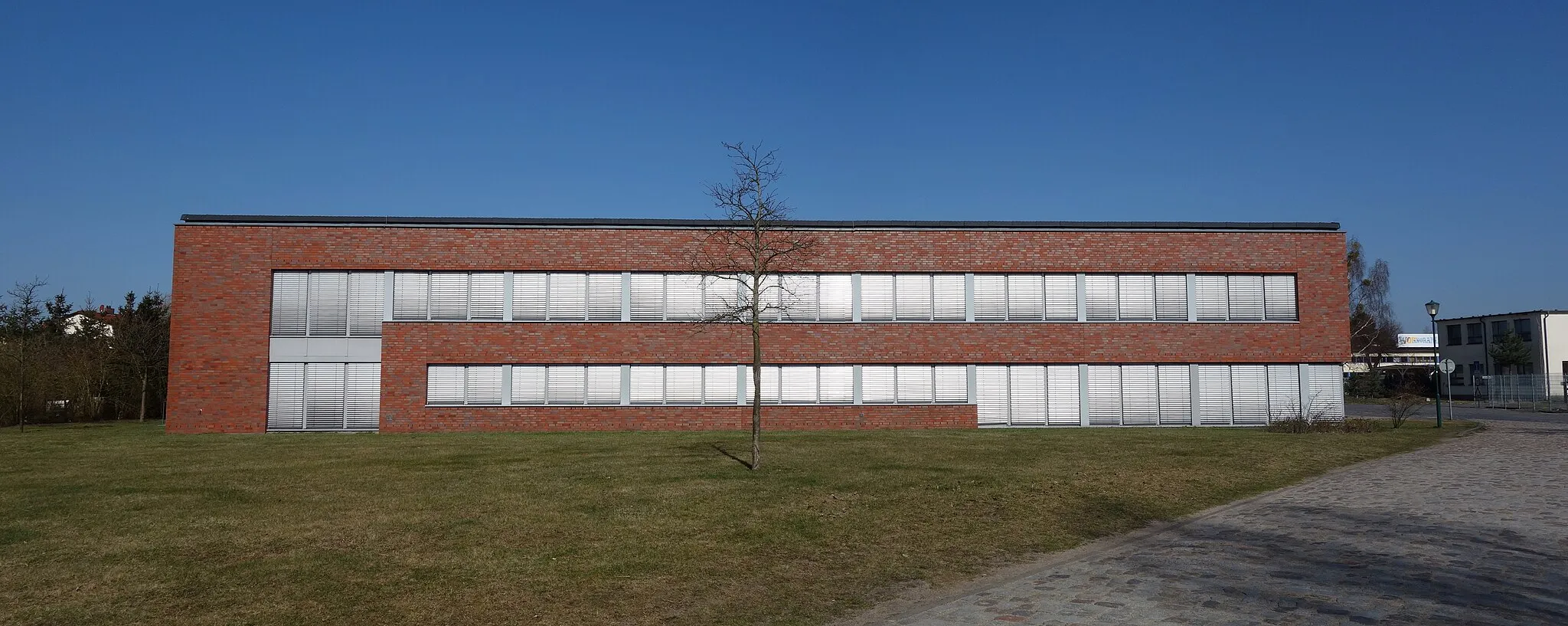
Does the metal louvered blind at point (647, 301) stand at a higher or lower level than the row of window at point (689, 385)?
higher

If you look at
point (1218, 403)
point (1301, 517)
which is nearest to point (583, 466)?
point (1301, 517)

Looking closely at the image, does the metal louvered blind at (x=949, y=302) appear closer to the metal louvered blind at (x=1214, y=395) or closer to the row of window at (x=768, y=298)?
the row of window at (x=768, y=298)

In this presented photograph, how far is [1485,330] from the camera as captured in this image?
66750 millimetres

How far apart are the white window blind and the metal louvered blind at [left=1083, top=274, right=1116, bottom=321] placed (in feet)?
0.81

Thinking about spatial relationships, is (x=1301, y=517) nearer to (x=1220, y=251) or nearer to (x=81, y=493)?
(x=81, y=493)

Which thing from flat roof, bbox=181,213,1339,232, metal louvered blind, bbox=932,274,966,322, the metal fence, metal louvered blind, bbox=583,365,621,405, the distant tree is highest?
flat roof, bbox=181,213,1339,232

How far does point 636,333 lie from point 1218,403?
1940cm

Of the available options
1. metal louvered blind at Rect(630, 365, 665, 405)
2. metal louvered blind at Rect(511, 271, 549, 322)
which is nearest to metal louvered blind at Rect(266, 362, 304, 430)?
metal louvered blind at Rect(511, 271, 549, 322)

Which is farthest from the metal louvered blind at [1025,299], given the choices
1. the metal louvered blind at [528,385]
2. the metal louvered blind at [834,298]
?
the metal louvered blind at [528,385]

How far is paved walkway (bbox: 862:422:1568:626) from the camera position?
7.41 meters

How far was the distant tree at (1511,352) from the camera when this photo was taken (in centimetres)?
6144

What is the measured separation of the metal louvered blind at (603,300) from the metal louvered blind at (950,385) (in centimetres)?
1052

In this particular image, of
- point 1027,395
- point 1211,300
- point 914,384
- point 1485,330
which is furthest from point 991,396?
point 1485,330

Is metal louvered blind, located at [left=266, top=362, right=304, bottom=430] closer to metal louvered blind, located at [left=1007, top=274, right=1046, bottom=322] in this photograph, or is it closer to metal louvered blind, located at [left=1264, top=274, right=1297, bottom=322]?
metal louvered blind, located at [left=1007, top=274, right=1046, bottom=322]
